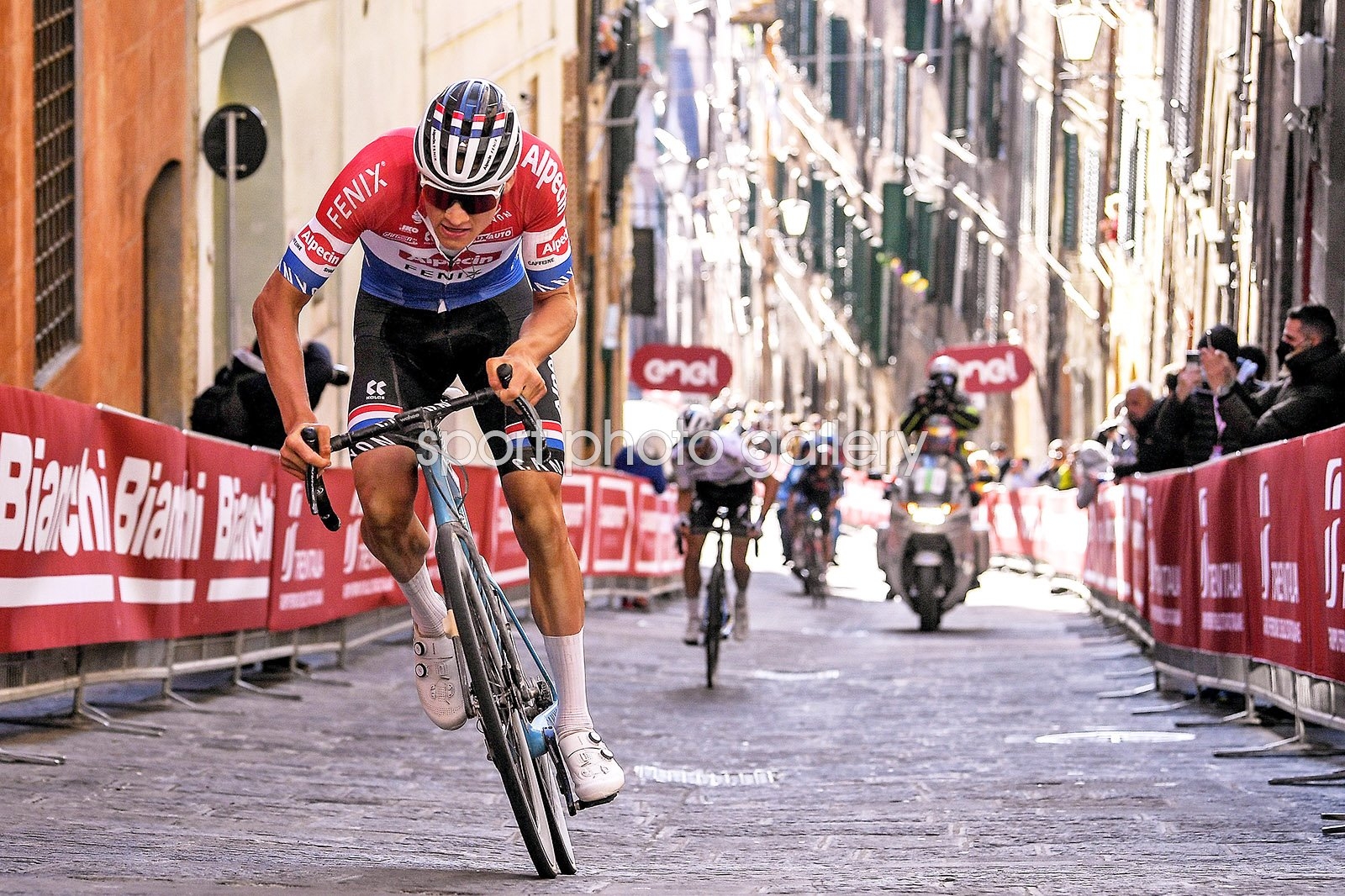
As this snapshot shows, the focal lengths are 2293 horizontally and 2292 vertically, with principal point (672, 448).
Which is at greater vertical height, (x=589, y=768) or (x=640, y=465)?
(x=640, y=465)

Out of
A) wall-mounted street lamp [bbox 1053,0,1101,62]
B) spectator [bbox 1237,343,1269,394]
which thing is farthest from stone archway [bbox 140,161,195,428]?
wall-mounted street lamp [bbox 1053,0,1101,62]

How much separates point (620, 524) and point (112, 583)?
14165 millimetres

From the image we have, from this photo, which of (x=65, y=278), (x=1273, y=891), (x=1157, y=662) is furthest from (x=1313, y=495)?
(x=65, y=278)

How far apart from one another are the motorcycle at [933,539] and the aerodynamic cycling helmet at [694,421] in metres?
5.94

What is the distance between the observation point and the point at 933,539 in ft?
69.5

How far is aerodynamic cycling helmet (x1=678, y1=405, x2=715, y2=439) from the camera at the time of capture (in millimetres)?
15586

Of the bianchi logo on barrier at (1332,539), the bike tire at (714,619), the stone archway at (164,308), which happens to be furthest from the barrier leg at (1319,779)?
the stone archway at (164,308)

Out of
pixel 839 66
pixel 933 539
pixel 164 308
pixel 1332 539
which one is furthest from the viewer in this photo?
pixel 839 66

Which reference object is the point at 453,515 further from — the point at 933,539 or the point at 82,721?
the point at 933,539

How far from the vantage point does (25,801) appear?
7.66 m

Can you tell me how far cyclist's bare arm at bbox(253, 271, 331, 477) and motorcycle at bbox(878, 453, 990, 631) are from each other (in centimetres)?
1513

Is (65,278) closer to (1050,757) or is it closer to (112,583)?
(112,583)

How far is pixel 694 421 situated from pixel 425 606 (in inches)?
362

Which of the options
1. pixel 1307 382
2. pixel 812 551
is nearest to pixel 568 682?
pixel 1307 382
